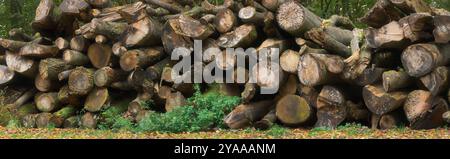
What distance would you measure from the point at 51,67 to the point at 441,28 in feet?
21.4

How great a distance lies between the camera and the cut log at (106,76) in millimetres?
11141

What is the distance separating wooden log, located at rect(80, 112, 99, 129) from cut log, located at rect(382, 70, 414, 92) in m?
4.94

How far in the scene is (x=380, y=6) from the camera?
31.1ft

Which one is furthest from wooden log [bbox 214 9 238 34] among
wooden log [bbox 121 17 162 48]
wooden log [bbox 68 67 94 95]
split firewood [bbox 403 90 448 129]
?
split firewood [bbox 403 90 448 129]

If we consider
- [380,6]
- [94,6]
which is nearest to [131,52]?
[94,6]

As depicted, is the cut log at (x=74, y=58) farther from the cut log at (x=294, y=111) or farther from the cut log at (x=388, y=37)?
the cut log at (x=388, y=37)

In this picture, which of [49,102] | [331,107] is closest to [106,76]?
[49,102]

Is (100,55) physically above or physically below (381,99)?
above

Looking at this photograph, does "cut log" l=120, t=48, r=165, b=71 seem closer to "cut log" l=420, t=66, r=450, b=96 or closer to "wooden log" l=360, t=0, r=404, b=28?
"wooden log" l=360, t=0, r=404, b=28

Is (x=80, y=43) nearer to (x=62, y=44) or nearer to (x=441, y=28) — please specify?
(x=62, y=44)

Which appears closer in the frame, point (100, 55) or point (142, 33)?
point (142, 33)

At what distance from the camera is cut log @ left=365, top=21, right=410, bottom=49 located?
29.9ft

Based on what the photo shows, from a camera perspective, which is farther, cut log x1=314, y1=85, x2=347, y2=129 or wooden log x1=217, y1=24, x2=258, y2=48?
wooden log x1=217, y1=24, x2=258, y2=48

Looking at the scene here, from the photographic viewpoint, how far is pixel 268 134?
902 cm
